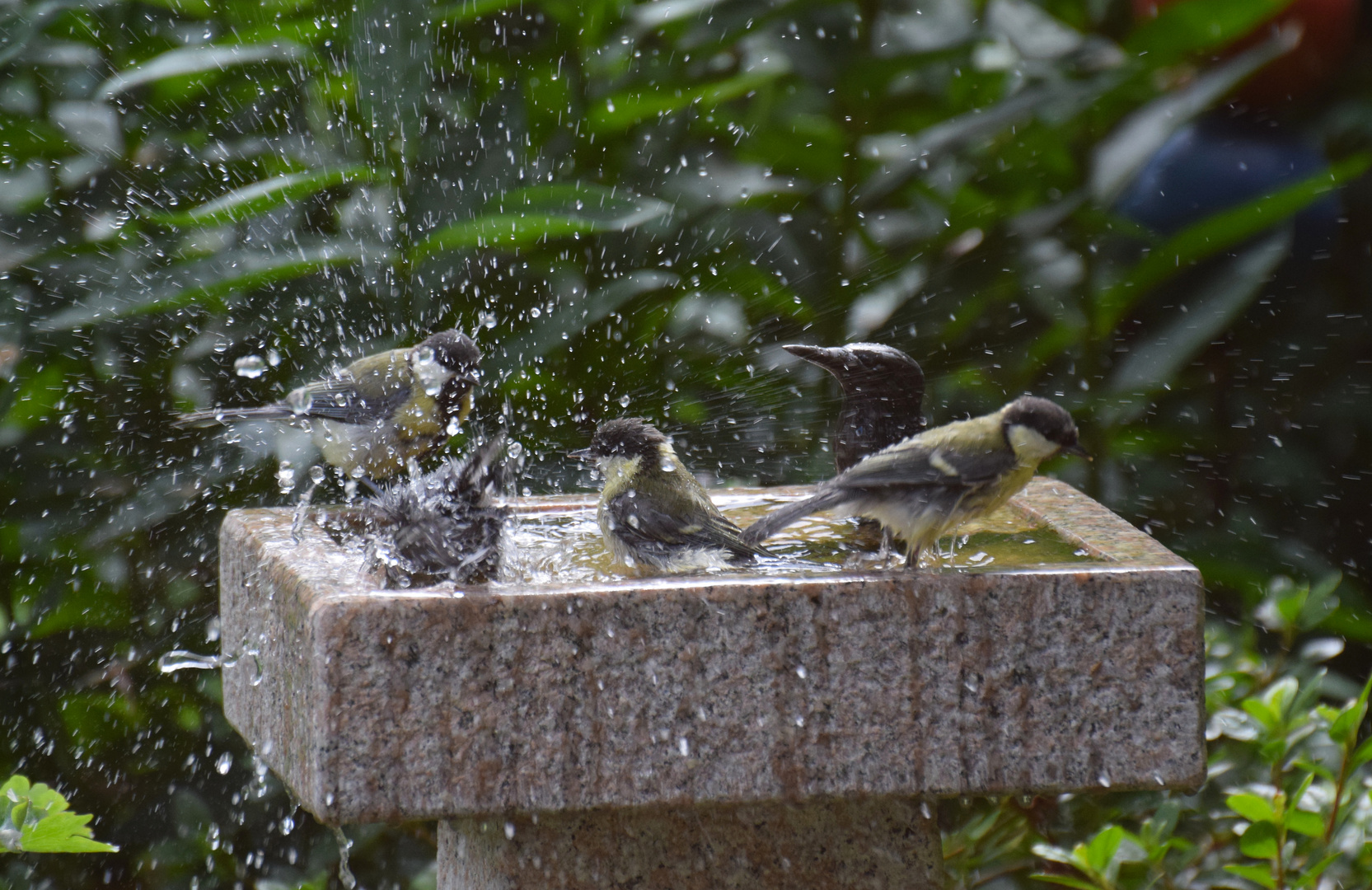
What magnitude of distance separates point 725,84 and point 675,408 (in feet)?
2.38

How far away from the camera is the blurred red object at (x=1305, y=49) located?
2938 millimetres

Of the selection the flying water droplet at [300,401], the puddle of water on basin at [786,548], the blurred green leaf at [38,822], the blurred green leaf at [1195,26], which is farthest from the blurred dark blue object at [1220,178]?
the blurred green leaf at [38,822]

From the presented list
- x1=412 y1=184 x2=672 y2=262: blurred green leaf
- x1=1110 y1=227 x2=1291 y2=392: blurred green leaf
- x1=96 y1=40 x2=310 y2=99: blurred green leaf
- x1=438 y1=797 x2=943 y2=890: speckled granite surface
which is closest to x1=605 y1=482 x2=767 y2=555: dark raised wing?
x1=438 y1=797 x2=943 y2=890: speckled granite surface

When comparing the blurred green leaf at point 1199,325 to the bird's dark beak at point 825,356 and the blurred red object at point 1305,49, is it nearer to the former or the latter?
the blurred red object at point 1305,49

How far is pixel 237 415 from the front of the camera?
2.59m

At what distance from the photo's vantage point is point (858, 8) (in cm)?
299

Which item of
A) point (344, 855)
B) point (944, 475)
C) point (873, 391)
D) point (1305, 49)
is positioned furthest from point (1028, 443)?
point (1305, 49)

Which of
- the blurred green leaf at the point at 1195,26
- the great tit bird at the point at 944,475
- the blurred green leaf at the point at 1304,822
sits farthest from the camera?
the blurred green leaf at the point at 1195,26

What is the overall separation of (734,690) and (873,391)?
2.28 ft

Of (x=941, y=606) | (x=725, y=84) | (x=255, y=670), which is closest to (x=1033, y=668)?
(x=941, y=606)

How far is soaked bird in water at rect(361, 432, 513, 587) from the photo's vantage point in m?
1.63

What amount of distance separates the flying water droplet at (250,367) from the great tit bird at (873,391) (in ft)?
3.93

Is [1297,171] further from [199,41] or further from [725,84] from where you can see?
[199,41]

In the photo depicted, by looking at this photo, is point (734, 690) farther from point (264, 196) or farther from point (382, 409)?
point (264, 196)
